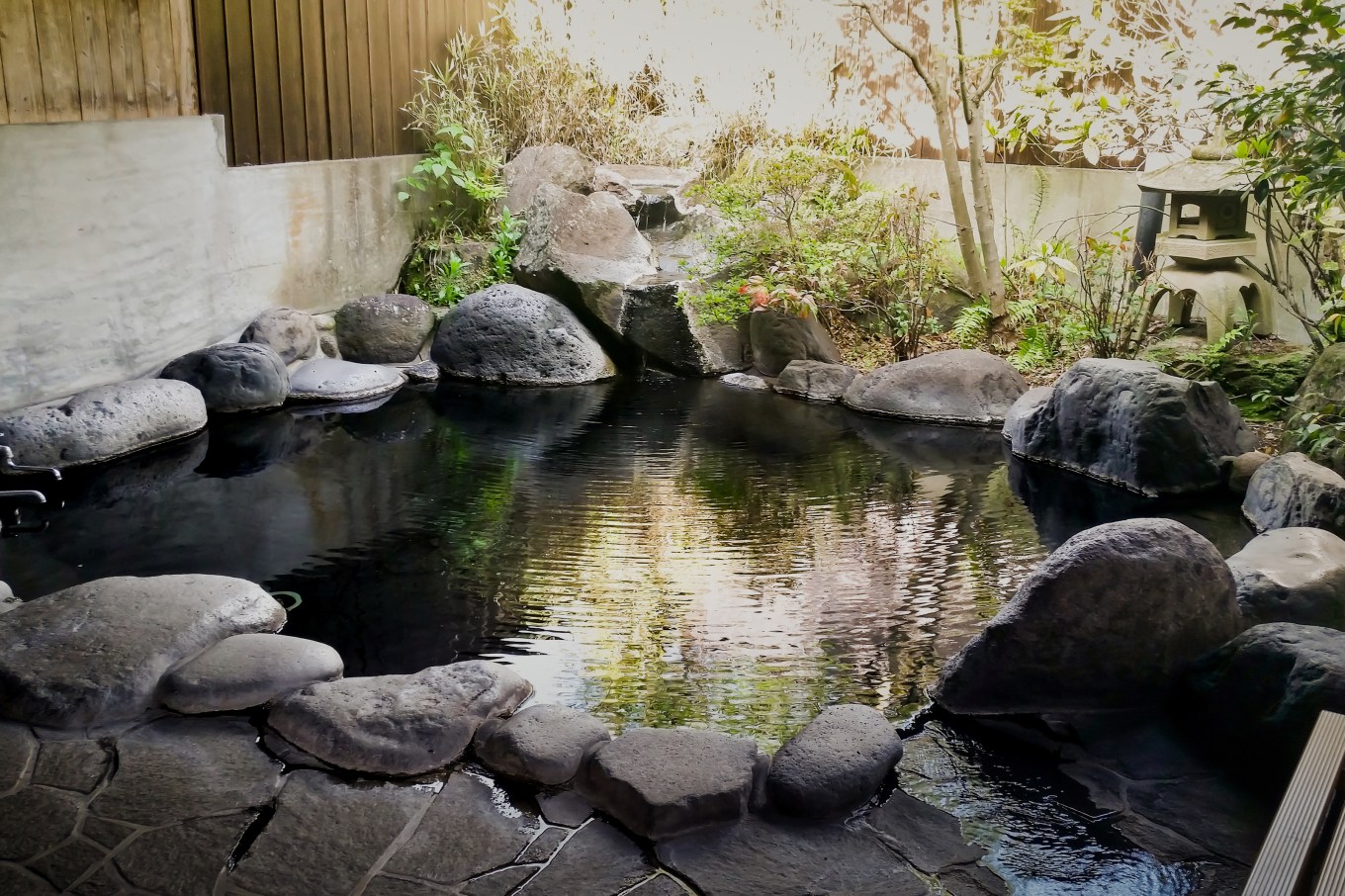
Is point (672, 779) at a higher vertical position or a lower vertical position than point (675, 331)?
lower

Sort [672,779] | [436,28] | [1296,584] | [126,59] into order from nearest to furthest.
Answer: [672,779]
[1296,584]
[126,59]
[436,28]

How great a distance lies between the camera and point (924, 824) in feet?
9.28

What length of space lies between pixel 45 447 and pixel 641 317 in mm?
4149

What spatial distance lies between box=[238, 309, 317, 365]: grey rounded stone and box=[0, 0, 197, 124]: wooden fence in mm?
1392

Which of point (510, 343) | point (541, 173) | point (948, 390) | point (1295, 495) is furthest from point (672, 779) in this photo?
point (541, 173)

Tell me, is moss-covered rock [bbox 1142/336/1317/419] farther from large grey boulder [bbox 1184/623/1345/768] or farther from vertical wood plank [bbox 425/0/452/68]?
vertical wood plank [bbox 425/0/452/68]

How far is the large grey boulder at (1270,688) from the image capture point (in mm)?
2969

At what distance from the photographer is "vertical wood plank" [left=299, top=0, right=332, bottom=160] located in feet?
26.6

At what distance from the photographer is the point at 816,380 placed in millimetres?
7961

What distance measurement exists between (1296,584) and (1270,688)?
779 mm

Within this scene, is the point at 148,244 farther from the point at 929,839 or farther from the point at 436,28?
the point at 929,839

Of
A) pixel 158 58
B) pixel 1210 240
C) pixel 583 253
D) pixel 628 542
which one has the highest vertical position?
pixel 158 58

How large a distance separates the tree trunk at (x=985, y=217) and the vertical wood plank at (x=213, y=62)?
504 centimetres

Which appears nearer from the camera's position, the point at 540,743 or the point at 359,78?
the point at 540,743
